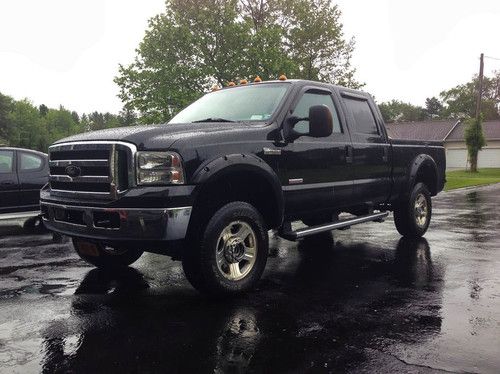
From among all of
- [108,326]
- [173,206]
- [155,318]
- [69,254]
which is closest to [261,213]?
[173,206]

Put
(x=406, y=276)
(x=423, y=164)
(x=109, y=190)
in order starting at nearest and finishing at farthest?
(x=109, y=190) < (x=406, y=276) < (x=423, y=164)

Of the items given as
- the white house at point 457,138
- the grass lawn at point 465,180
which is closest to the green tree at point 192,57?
the grass lawn at point 465,180

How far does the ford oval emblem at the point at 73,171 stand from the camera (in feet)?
14.6

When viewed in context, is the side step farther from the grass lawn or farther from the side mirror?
the grass lawn

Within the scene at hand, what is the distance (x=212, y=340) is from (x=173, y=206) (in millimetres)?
1152

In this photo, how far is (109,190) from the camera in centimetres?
416

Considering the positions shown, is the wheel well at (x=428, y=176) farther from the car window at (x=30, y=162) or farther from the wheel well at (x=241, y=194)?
the car window at (x=30, y=162)

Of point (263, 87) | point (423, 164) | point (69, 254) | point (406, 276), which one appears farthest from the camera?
point (423, 164)

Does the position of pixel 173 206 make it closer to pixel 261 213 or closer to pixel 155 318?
pixel 155 318

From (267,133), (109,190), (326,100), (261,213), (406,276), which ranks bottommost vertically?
(406,276)

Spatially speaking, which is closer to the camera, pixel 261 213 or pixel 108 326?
pixel 108 326

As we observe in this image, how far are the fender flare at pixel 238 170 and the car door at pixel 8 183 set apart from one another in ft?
19.7

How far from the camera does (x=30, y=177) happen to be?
Answer: 29.7 ft

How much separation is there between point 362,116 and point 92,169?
3879mm
